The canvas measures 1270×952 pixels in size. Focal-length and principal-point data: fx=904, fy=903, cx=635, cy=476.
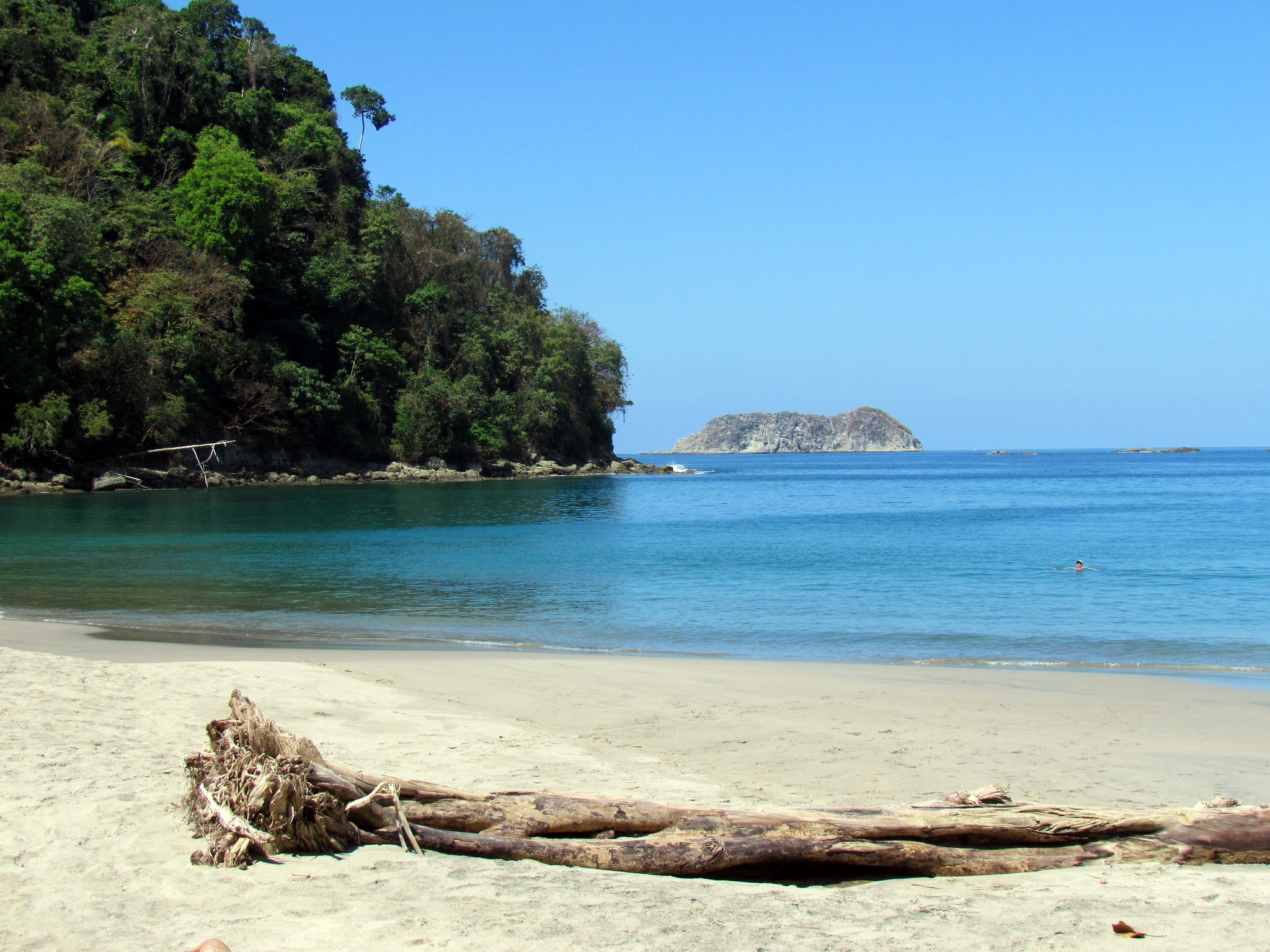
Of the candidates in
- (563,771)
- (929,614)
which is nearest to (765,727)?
(563,771)

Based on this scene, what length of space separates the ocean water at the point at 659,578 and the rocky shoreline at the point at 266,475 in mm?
3709

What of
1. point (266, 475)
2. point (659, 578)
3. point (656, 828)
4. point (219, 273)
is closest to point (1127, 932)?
point (656, 828)

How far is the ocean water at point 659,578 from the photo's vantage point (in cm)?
1366

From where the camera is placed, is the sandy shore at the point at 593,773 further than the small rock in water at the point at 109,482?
No

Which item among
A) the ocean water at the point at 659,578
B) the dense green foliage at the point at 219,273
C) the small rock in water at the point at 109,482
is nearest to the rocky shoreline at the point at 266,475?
the small rock in water at the point at 109,482

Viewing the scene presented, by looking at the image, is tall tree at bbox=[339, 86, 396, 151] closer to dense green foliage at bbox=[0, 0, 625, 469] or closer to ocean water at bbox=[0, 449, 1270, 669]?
dense green foliage at bbox=[0, 0, 625, 469]

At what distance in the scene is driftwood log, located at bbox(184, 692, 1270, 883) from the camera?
14.3 feet

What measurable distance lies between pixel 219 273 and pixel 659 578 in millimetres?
40581

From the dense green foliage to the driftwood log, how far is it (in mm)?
43143

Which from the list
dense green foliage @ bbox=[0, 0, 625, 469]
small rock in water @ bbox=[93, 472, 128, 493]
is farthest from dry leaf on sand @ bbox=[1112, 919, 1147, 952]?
small rock in water @ bbox=[93, 472, 128, 493]

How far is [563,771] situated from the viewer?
6250 mm

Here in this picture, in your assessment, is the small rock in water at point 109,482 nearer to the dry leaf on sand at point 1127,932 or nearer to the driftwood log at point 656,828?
the driftwood log at point 656,828

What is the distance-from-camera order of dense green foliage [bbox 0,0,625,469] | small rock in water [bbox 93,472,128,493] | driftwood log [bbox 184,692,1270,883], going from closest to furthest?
driftwood log [bbox 184,692,1270,883]
dense green foliage [bbox 0,0,625,469]
small rock in water [bbox 93,472,128,493]

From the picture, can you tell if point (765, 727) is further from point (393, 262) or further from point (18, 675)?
point (393, 262)
